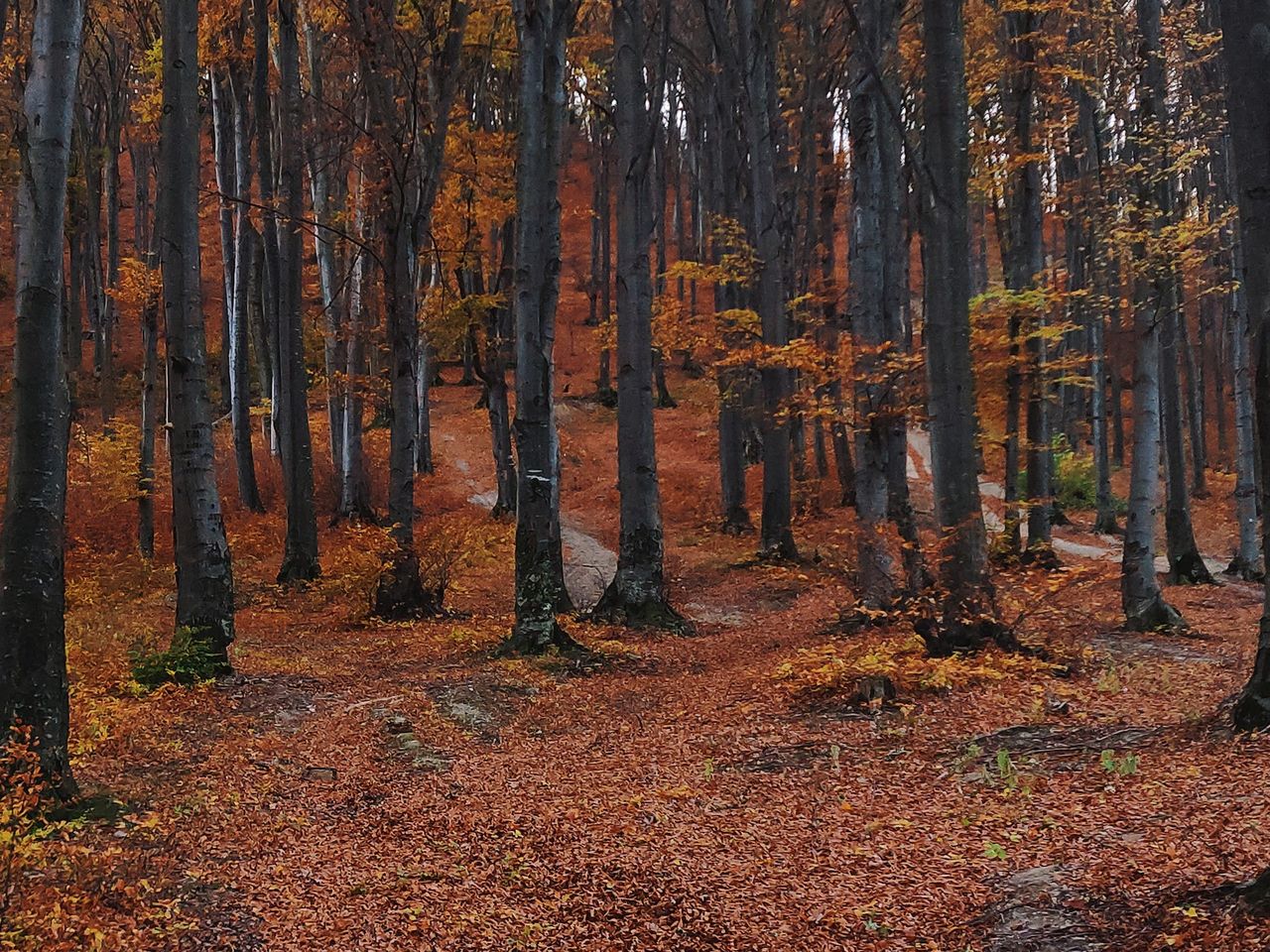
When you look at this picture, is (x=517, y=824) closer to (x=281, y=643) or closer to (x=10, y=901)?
(x=10, y=901)

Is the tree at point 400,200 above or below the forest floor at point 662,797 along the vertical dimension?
above

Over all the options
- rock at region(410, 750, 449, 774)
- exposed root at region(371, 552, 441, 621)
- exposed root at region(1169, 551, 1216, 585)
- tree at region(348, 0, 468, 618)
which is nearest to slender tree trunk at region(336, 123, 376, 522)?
tree at region(348, 0, 468, 618)

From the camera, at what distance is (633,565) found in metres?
11.5

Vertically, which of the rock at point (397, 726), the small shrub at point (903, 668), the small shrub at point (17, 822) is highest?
the small shrub at point (17, 822)

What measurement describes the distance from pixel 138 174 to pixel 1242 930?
27649mm

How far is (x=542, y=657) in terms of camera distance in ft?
30.0

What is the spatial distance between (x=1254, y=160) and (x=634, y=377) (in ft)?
26.1

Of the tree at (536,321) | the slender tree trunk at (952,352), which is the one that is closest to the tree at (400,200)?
the tree at (536,321)

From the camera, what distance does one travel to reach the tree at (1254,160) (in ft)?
13.8

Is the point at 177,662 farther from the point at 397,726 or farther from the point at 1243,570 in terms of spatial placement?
the point at 1243,570

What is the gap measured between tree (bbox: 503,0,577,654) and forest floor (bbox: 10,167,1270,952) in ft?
2.01

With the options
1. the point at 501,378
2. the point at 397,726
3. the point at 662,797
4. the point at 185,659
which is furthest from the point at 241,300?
the point at 662,797

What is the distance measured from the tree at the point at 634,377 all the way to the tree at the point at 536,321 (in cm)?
173

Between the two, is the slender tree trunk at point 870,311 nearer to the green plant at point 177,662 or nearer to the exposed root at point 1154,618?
the exposed root at point 1154,618
